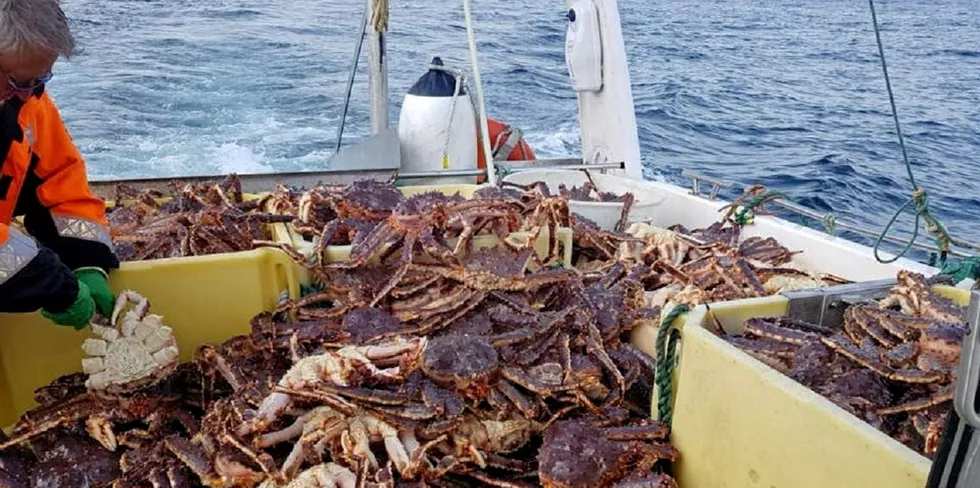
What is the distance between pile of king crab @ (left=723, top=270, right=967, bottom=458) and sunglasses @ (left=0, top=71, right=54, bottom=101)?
81.3 inches

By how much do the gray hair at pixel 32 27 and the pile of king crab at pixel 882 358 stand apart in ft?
6.58

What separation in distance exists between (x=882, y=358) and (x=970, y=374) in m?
1.15

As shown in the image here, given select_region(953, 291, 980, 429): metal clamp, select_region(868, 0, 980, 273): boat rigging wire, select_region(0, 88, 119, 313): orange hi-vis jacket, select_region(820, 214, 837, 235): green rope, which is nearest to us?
select_region(953, 291, 980, 429): metal clamp

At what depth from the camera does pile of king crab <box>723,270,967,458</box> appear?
1852 mm

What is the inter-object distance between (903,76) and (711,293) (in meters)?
15.3

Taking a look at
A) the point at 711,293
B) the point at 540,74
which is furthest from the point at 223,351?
the point at 540,74

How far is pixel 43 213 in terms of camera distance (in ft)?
8.18

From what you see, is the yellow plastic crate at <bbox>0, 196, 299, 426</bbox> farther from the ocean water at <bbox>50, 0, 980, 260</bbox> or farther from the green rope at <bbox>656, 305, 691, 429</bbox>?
the ocean water at <bbox>50, 0, 980, 260</bbox>

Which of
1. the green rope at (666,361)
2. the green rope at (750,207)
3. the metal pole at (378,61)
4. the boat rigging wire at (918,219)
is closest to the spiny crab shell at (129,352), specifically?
the green rope at (666,361)

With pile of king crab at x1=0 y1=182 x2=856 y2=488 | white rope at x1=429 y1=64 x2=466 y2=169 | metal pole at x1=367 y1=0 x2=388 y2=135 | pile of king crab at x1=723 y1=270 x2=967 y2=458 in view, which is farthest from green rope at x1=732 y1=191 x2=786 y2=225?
metal pole at x1=367 y1=0 x2=388 y2=135

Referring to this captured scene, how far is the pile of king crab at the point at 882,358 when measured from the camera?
1.85 metres

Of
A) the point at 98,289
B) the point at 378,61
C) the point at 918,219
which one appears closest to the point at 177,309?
the point at 98,289

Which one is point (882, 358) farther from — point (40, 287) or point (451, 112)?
point (451, 112)

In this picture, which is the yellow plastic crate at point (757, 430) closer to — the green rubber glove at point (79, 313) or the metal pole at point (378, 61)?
the green rubber glove at point (79, 313)
